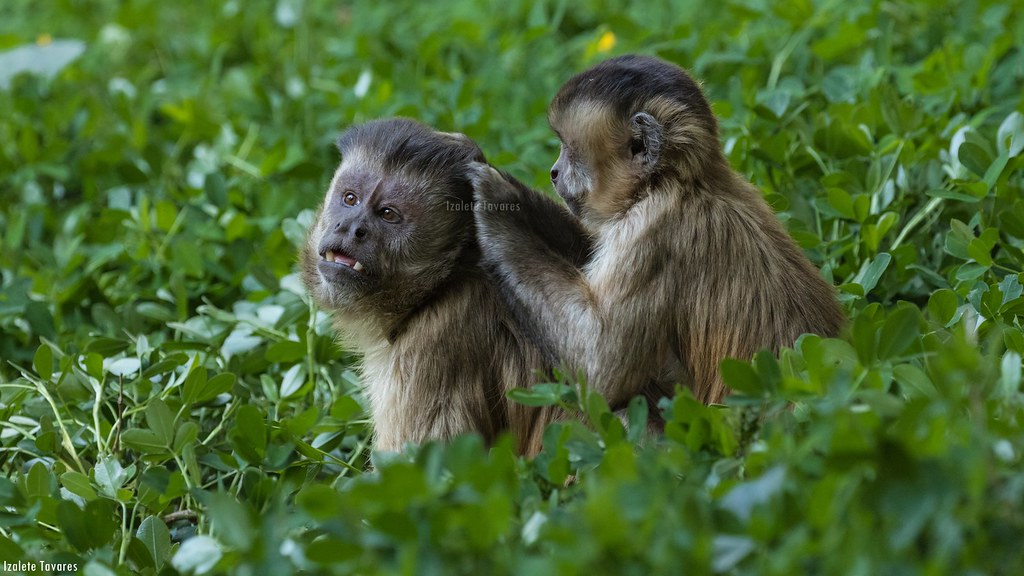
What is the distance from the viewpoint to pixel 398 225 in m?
3.78

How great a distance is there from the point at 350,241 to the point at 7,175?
347 cm

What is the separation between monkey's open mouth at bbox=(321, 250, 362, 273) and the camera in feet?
12.3

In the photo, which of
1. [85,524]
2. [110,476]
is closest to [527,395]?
[85,524]

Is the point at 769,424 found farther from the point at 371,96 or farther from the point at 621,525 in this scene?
the point at 371,96

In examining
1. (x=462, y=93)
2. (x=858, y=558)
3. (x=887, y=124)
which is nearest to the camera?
(x=858, y=558)

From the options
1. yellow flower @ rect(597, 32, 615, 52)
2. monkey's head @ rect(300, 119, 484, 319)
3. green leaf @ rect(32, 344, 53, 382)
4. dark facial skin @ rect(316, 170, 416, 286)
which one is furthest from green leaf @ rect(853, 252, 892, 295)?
yellow flower @ rect(597, 32, 615, 52)

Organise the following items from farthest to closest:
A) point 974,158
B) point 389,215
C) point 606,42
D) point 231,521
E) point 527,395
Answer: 1. point 606,42
2. point 974,158
3. point 389,215
4. point 527,395
5. point 231,521

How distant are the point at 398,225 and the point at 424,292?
24cm

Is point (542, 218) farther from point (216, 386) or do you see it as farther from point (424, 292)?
point (216, 386)

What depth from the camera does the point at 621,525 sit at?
2.02m

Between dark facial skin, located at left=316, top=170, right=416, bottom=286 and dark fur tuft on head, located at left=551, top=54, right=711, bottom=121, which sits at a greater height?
dark fur tuft on head, located at left=551, top=54, right=711, bottom=121

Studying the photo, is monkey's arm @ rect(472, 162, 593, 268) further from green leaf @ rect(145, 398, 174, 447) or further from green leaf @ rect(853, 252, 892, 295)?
green leaf @ rect(145, 398, 174, 447)

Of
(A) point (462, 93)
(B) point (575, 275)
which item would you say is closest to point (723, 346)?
(B) point (575, 275)

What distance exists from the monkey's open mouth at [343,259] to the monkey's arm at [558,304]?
0.41 m
